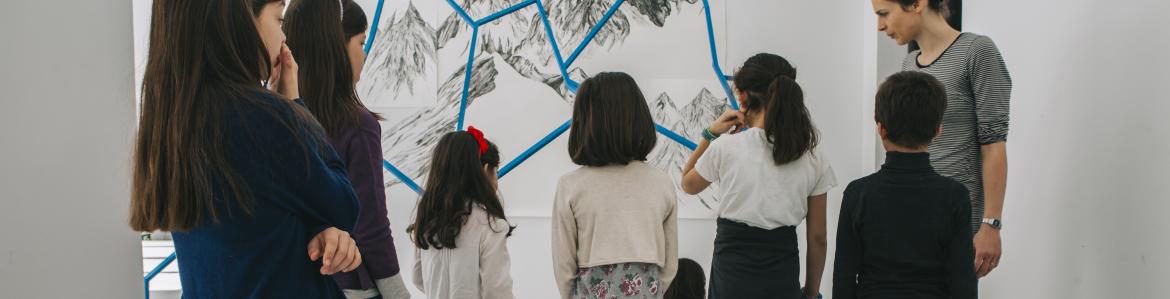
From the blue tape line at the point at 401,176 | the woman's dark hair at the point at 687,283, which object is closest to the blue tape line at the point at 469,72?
the blue tape line at the point at 401,176

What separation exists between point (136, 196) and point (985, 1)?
2.50 metres

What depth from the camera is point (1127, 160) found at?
1.90m

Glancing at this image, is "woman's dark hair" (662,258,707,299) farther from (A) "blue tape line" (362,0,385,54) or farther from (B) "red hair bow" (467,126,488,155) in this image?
(A) "blue tape line" (362,0,385,54)

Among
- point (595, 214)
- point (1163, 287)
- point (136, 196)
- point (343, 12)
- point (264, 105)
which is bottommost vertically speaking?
point (1163, 287)

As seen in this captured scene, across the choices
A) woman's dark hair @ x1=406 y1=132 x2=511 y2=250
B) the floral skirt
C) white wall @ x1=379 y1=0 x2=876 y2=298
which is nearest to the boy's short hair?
the floral skirt

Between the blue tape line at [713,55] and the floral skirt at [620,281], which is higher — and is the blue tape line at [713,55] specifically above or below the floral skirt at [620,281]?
above

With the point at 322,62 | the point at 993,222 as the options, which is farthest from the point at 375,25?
the point at 993,222

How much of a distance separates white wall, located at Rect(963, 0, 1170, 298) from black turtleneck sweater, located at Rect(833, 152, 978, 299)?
51cm

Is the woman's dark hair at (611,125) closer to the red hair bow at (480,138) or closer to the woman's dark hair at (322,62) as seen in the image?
the red hair bow at (480,138)

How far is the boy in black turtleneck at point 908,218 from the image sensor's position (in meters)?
1.67

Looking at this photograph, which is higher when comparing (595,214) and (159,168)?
(159,168)

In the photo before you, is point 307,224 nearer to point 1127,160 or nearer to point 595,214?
point 595,214

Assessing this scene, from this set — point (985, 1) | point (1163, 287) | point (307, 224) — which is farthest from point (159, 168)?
point (985, 1)

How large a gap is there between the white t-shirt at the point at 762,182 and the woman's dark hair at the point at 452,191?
65cm
